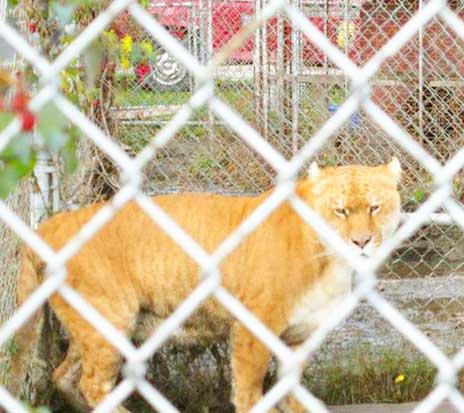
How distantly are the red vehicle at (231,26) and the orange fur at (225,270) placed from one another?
9.91 feet

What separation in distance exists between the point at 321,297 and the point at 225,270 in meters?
0.41

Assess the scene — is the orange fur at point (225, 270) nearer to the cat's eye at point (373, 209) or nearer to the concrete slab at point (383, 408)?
the cat's eye at point (373, 209)

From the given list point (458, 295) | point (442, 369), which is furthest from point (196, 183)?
point (442, 369)

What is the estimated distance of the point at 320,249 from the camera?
4.91m

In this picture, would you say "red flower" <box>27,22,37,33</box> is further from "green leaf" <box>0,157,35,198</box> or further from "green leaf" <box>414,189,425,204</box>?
"green leaf" <box>414,189,425,204</box>

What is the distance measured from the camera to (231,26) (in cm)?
1088

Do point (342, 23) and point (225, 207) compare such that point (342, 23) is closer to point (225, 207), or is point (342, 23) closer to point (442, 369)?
point (225, 207)

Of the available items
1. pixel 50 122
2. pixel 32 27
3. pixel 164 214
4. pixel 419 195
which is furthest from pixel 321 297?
pixel 50 122

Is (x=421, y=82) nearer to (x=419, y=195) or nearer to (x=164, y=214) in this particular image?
(x=419, y=195)

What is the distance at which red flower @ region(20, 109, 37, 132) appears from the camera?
1.84 meters

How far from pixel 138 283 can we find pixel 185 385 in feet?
1.80

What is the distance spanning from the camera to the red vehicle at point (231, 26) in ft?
28.3

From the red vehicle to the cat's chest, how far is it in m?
3.25

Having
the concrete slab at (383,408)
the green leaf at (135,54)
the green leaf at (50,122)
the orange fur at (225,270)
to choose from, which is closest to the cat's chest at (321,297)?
the orange fur at (225,270)
